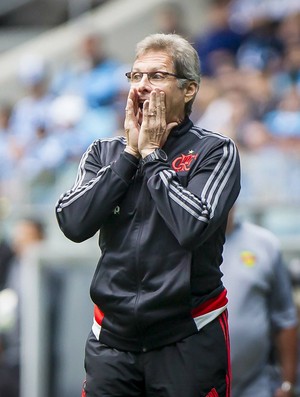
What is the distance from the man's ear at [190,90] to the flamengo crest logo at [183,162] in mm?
225

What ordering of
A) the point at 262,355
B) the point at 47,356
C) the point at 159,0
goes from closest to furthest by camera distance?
the point at 262,355 < the point at 47,356 < the point at 159,0

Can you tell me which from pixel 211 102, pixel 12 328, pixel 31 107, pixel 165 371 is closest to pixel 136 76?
pixel 165 371

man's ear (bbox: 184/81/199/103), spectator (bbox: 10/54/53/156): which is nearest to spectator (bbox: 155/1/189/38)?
spectator (bbox: 10/54/53/156)

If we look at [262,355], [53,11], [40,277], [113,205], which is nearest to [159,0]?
[53,11]

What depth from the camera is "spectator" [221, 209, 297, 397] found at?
5.61 metres

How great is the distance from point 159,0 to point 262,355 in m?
9.56

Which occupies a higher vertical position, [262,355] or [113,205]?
[113,205]

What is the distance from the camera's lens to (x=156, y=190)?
13.6ft

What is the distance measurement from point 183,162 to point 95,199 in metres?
0.39

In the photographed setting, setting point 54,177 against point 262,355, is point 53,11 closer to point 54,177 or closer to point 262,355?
point 54,177

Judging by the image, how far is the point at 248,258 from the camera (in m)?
5.71

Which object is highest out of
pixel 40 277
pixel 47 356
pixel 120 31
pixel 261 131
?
pixel 120 31

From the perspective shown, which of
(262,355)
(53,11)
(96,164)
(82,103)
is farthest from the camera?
(53,11)

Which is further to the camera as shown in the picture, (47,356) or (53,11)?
(53,11)
